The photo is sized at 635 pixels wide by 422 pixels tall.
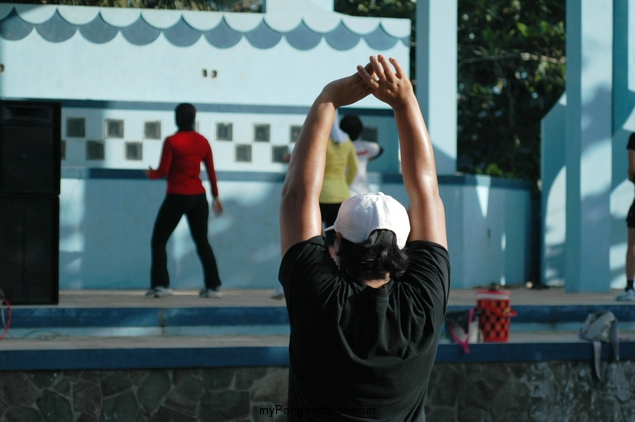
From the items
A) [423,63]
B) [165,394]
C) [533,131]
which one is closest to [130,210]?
[423,63]

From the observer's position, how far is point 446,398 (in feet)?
19.4

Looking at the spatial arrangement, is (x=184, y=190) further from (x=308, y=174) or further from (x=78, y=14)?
(x=308, y=174)

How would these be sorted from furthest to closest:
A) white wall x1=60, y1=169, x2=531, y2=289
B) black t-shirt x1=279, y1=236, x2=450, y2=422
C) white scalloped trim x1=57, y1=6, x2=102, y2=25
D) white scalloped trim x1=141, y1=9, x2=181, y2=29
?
white scalloped trim x1=141, y1=9, x2=181, y2=29 → white scalloped trim x1=57, y1=6, x2=102, y2=25 → white wall x1=60, y1=169, x2=531, y2=289 → black t-shirt x1=279, y1=236, x2=450, y2=422

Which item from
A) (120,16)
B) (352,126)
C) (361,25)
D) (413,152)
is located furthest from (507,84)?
(413,152)

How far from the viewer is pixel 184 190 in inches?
317

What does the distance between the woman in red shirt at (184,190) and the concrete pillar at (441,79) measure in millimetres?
3078

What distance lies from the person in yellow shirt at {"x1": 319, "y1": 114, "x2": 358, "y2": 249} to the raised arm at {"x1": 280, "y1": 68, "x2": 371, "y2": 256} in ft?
17.3

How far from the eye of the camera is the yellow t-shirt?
25.4ft

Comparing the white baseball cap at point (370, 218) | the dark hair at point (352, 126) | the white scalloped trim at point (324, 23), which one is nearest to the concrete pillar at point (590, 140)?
the white scalloped trim at point (324, 23)

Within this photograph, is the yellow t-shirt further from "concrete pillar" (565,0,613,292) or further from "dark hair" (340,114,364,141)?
"concrete pillar" (565,0,613,292)

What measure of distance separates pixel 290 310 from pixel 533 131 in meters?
14.9

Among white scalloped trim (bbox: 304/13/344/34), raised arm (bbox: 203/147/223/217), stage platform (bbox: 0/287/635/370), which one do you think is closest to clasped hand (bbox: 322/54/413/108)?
stage platform (bbox: 0/287/635/370)

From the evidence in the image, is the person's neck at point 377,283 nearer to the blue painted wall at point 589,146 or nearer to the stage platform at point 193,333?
the stage platform at point 193,333

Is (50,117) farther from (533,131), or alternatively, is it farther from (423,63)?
(533,131)
